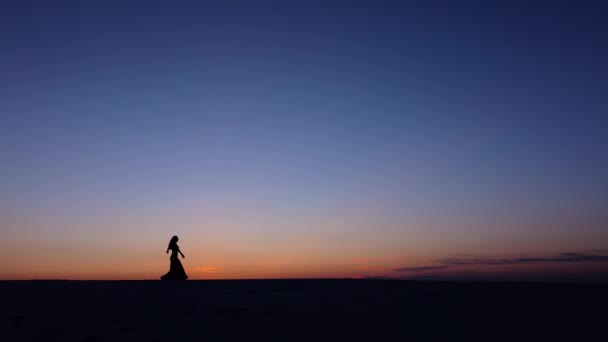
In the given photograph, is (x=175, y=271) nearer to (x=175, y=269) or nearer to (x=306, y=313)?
(x=175, y=269)

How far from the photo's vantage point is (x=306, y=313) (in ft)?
27.5

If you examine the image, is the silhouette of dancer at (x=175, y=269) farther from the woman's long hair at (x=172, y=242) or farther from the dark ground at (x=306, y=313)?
the dark ground at (x=306, y=313)

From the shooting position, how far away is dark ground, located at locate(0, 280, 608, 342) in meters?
6.85

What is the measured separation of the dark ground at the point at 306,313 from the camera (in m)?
6.85

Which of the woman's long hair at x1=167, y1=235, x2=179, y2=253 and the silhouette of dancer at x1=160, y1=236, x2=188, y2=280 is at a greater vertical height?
the woman's long hair at x1=167, y1=235, x2=179, y2=253

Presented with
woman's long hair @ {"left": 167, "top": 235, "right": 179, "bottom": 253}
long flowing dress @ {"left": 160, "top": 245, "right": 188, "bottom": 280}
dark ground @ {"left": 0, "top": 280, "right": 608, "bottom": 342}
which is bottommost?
dark ground @ {"left": 0, "top": 280, "right": 608, "bottom": 342}

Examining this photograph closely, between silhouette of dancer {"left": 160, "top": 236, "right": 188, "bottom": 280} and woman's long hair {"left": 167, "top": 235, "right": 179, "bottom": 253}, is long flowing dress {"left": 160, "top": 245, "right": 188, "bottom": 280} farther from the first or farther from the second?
woman's long hair {"left": 167, "top": 235, "right": 179, "bottom": 253}

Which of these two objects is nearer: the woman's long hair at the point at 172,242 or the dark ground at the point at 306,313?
the dark ground at the point at 306,313

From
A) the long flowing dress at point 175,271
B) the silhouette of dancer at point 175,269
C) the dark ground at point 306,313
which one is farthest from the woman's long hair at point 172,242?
the dark ground at point 306,313

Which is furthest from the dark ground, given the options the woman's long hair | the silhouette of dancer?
the woman's long hair

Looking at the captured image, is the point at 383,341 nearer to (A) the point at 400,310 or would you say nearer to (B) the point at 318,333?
(B) the point at 318,333

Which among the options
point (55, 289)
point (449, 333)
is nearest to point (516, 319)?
point (449, 333)

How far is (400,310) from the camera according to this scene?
8539 mm

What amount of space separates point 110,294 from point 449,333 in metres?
7.75
